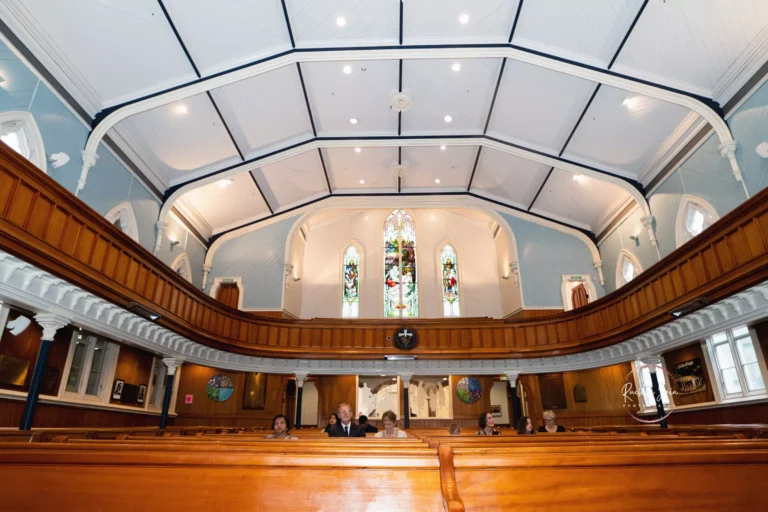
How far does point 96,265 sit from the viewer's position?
7.21 meters

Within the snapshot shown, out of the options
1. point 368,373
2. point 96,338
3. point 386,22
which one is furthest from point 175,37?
point 368,373

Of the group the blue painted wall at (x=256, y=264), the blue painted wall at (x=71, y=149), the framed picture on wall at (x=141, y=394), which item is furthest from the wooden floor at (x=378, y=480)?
the blue painted wall at (x=256, y=264)

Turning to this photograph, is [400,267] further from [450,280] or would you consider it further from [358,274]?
[450,280]

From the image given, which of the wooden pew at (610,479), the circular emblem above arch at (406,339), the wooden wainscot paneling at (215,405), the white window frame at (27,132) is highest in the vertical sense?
the white window frame at (27,132)

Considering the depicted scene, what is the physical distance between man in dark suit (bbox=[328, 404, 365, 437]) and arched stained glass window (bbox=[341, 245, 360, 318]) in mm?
11414

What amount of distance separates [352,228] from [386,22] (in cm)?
1048

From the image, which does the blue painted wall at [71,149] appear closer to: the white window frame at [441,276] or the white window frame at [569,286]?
the white window frame at [441,276]

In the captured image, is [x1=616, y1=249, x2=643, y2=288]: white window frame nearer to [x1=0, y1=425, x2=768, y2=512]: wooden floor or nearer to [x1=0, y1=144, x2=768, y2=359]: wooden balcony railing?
[x1=0, y1=144, x2=768, y2=359]: wooden balcony railing

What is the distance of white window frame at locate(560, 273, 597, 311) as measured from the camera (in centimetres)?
1436

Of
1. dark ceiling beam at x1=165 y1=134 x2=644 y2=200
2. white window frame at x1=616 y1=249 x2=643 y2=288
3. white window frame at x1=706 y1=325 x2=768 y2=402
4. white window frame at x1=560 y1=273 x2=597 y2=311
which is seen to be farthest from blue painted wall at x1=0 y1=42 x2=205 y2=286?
white window frame at x1=616 y1=249 x2=643 y2=288

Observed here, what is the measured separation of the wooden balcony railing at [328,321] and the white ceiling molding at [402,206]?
3.28 m

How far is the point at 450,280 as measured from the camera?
17844 mm

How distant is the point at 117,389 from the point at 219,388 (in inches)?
134

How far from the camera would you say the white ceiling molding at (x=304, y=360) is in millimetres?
6375
